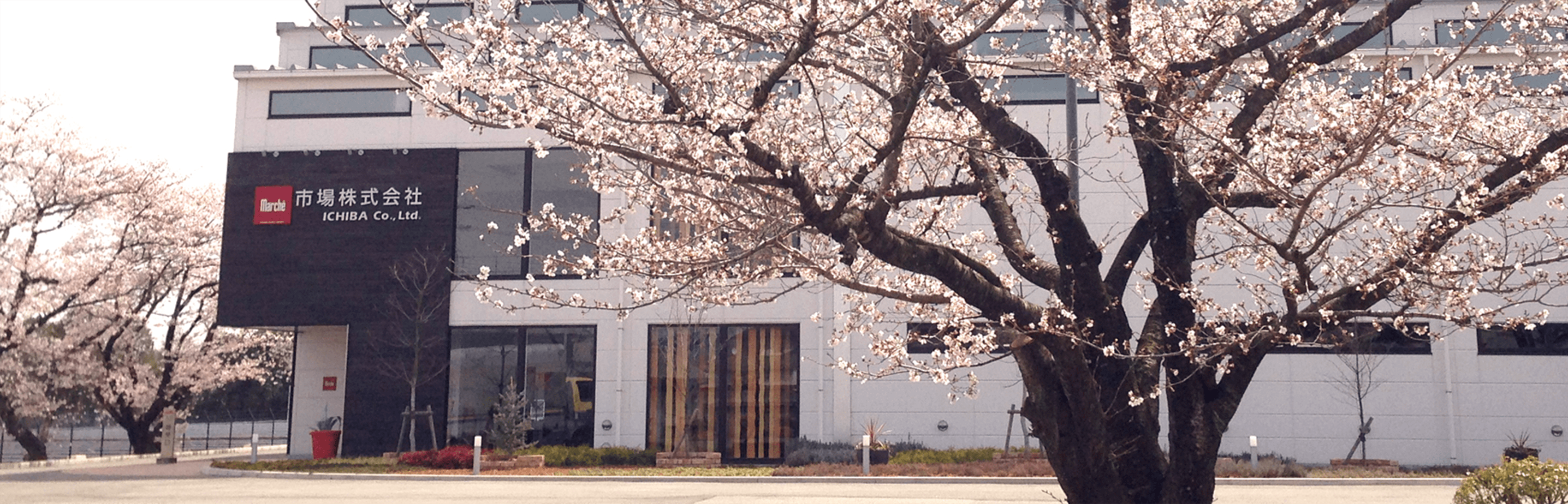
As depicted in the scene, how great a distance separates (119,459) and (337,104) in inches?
429

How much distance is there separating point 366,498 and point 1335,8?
13.5 m

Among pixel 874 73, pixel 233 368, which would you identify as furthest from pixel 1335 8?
pixel 233 368

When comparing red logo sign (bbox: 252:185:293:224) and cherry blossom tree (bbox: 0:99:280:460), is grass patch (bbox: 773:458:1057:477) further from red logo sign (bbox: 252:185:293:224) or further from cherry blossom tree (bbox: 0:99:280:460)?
cherry blossom tree (bbox: 0:99:280:460)

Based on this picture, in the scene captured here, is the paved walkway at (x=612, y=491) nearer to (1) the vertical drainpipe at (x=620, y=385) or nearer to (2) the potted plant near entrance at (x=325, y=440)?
(2) the potted plant near entrance at (x=325, y=440)

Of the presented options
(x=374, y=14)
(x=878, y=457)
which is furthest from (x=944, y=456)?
(x=374, y=14)

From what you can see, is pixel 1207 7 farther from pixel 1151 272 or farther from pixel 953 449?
pixel 953 449

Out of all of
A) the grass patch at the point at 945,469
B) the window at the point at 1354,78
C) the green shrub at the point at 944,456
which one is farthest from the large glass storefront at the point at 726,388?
the window at the point at 1354,78

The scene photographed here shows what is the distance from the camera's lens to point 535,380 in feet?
88.4

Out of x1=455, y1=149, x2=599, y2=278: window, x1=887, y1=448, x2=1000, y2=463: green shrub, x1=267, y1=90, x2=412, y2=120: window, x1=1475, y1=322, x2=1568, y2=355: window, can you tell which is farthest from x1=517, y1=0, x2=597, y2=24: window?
x1=1475, y1=322, x2=1568, y2=355: window

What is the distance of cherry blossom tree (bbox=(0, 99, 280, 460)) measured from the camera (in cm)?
3027

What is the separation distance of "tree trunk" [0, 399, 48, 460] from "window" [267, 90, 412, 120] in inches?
424

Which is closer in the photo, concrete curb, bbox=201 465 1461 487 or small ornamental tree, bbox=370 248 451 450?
concrete curb, bbox=201 465 1461 487

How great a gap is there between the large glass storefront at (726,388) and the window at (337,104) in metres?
8.52

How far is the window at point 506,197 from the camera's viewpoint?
88.7 ft
